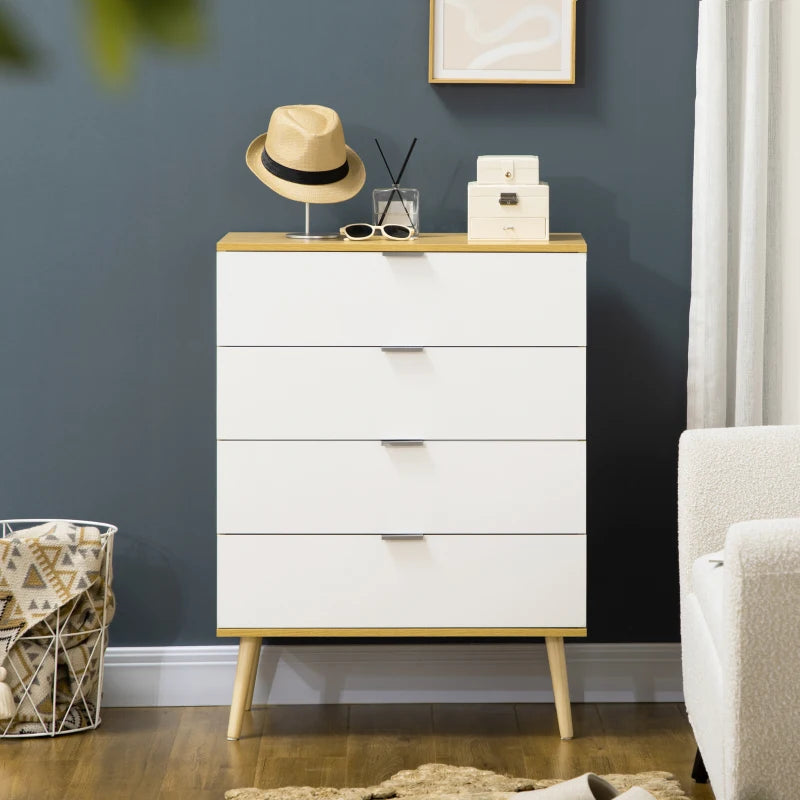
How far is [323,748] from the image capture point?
90.7 inches

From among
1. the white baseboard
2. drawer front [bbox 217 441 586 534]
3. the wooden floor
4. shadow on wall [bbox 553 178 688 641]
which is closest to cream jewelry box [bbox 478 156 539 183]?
shadow on wall [bbox 553 178 688 641]

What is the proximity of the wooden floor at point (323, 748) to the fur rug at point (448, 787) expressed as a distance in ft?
0.16

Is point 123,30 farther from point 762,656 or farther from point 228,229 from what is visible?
point 228,229

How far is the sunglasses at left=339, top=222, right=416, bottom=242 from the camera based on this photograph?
2268 mm

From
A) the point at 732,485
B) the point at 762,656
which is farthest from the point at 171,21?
the point at 732,485

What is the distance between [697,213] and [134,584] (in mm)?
1626

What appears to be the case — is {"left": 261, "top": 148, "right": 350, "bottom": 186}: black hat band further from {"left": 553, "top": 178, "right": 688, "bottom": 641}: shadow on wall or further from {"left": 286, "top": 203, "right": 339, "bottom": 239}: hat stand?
{"left": 553, "top": 178, "right": 688, "bottom": 641}: shadow on wall

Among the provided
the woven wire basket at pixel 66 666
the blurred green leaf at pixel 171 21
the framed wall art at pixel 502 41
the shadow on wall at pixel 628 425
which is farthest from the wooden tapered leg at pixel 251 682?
the blurred green leaf at pixel 171 21

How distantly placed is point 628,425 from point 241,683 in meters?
1.11

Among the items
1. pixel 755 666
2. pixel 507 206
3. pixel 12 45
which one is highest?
pixel 507 206

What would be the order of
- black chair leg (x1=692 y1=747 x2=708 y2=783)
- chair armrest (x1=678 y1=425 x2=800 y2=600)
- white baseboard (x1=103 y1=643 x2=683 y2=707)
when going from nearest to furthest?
chair armrest (x1=678 y1=425 x2=800 y2=600)
black chair leg (x1=692 y1=747 x2=708 y2=783)
white baseboard (x1=103 y1=643 x2=683 y2=707)

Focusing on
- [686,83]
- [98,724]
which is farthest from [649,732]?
[686,83]

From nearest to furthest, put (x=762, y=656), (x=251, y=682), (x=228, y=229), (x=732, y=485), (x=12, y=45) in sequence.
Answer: (x=12, y=45) → (x=762, y=656) → (x=732, y=485) → (x=251, y=682) → (x=228, y=229)

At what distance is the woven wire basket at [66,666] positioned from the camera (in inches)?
91.3
